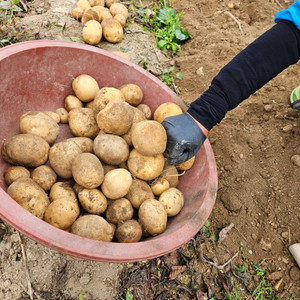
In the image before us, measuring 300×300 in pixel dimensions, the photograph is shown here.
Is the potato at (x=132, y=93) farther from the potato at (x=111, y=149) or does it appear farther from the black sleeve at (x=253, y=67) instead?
the black sleeve at (x=253, y=67)

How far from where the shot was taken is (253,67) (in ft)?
6.44

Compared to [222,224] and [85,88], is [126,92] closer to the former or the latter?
[85,88]

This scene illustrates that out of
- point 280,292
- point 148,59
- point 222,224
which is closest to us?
point 280,292

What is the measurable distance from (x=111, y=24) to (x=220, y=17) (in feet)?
5.55

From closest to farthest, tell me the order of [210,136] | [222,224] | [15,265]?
1. [15,265]
2. [222,224]
3. [210,136]

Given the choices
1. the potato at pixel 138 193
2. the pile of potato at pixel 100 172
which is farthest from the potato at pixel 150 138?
the potato at pixel 138 193

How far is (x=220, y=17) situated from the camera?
417 centimetres

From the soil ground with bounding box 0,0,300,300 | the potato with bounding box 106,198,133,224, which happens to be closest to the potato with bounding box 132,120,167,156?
the potato with bounding box 106,198,133,224

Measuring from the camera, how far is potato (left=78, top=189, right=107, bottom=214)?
1.81 m

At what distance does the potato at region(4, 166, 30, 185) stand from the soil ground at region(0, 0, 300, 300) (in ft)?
1.40

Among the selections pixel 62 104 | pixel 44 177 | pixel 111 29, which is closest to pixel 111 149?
pixel 44 177

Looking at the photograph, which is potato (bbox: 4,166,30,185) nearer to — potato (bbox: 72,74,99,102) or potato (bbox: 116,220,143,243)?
potato (bbox: 116,220,143,243)

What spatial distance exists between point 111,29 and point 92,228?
93.4 inches

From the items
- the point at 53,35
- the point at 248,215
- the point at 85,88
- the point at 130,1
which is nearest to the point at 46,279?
the point at 85,88
